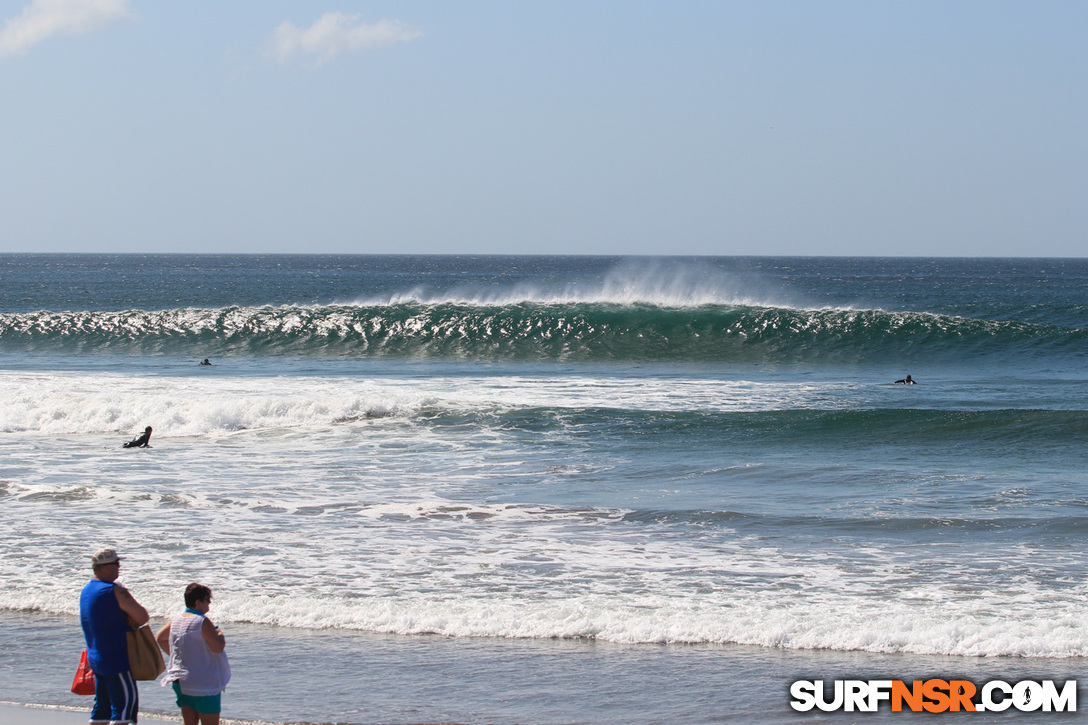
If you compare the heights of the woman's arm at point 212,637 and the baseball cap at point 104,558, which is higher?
the baseball cap at point 104,558

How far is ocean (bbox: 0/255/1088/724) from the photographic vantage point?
6641mm

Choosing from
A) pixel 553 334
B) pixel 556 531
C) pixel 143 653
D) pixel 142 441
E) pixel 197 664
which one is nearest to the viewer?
pixel 197 664

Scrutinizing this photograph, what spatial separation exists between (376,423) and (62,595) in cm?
1005

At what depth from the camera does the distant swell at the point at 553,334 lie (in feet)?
101

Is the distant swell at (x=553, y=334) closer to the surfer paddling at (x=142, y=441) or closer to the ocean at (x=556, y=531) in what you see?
the ocean at (x=556, y=531)

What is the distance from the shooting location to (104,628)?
493cm

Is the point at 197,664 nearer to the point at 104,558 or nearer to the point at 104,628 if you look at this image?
the point at 104,628

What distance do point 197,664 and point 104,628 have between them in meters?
0.49

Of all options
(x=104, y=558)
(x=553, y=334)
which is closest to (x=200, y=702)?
(x=104, y=558)

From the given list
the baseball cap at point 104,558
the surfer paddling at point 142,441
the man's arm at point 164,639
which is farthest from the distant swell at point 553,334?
the baseball cap at point 104,558

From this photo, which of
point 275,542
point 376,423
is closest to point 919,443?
point 376,423

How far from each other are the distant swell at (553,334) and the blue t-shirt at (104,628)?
2549cm

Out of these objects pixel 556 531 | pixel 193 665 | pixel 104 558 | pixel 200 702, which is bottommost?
pixel 556 531

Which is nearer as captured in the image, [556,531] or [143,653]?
[143,653]
